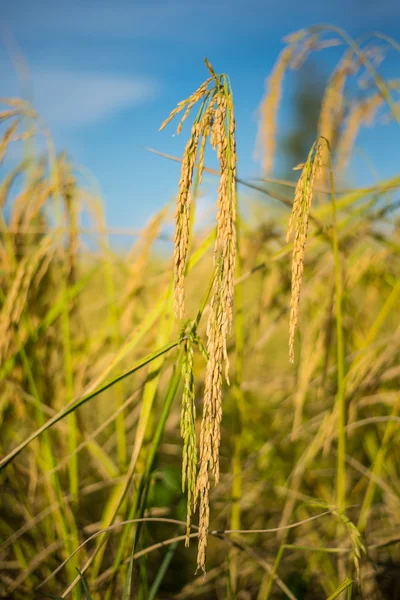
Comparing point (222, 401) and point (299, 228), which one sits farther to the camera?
point (222, 401)

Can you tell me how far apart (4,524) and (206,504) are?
2.78ft

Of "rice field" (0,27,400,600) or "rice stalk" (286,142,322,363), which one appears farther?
"rice field" (0,27,400,600)

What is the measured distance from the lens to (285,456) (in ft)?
4.27

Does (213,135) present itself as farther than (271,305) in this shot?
No

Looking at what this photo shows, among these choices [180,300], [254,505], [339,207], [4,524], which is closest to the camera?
[180,300]

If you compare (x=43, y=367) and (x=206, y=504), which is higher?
(x=206, y=504)

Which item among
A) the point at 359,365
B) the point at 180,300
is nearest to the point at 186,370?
the point at 180,300

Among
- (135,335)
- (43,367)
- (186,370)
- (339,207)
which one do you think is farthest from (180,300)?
(43,367)

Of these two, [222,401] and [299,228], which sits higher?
[299,228]

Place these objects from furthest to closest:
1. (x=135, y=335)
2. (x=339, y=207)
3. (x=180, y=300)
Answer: (x=339, y=207) → (x=135, y=335) → (x=180, y=300)

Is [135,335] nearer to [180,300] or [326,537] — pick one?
[180,300]

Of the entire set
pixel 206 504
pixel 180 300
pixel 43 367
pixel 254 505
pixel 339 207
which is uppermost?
pixel 339 207

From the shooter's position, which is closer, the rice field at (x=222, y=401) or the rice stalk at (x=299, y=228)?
the rice stalk at (x=299, y=228)

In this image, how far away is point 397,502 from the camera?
1.01 metres
